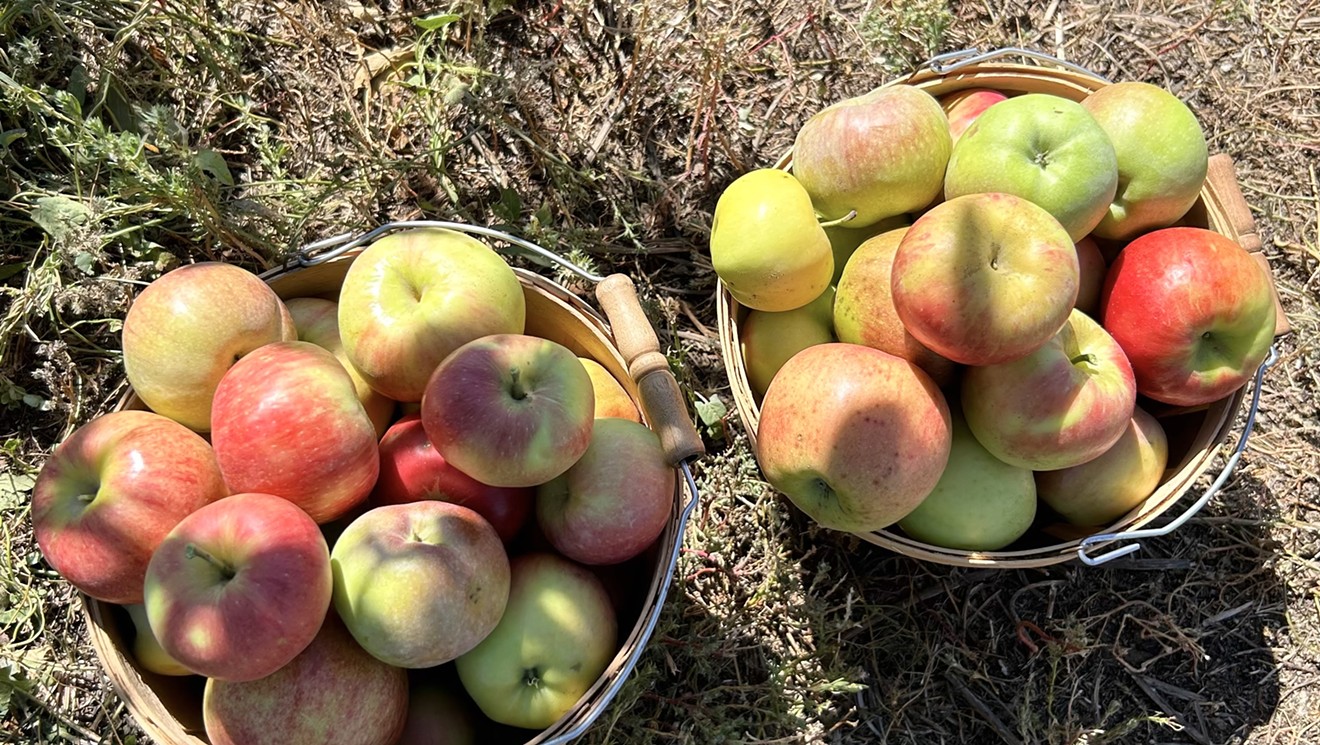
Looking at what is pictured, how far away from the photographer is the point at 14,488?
8.41 feet

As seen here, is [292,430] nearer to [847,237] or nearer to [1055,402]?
[847,237]

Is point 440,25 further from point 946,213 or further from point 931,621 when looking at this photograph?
point 931,621

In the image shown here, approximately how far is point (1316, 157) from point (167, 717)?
376cm

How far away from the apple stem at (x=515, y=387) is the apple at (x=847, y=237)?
92 centimetres

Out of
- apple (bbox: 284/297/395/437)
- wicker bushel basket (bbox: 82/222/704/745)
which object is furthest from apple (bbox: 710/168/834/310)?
apple (bbox: 284/297/395/437)

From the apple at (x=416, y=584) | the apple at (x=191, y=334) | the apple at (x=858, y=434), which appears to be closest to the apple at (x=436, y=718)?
the apple at (x=416, y=584)

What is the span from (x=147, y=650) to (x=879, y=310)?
1.76 meters

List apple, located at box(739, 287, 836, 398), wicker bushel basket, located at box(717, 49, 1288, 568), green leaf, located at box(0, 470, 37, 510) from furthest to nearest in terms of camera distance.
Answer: green leaf, located at box(0, 470, 37, 510) → apple, located at box(739, 287, 836, 398) → wicker bushel basket, located at box(717, 49, 1288, 568)

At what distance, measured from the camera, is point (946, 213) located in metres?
1.95

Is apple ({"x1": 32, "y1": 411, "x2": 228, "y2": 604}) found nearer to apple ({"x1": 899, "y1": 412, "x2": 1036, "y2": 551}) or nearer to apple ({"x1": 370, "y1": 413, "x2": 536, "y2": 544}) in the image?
apple ({"x1": 370, "y1": 413, "x2": 536, "y2": 544})

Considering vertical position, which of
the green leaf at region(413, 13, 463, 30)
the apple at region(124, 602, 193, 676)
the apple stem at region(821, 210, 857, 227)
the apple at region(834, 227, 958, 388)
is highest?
the green leaf at region(413, 13, 463, 30)

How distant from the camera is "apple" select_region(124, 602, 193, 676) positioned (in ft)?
6.26

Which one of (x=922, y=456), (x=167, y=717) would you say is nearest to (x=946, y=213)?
(x=922, y=456)

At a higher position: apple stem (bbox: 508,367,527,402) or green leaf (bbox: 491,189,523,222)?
apple stem (bbox: 508,367,527,402)
